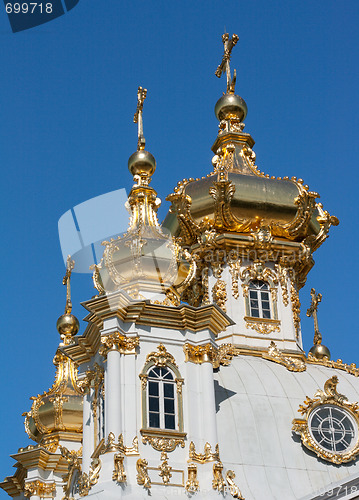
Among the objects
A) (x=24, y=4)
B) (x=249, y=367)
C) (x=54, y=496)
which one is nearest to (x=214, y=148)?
(x=249, y=367)

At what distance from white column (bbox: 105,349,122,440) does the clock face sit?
15.5ft

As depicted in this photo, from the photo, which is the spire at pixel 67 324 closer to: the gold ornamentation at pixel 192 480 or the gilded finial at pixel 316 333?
the gilded finial at pixel 316 333

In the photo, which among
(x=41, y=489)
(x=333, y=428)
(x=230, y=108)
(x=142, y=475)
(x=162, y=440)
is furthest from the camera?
(x=230, y=108)

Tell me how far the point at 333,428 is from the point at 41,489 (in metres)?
9.31

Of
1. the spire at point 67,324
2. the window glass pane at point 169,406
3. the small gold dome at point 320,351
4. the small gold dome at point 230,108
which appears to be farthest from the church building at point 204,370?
the small gold dome at point 320,351

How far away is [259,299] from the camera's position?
94.2 ft

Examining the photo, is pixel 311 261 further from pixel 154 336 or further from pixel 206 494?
pixel 206 494

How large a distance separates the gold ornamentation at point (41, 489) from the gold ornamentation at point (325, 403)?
865 centimetres

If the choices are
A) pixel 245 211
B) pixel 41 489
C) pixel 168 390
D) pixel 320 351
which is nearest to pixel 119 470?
pixel 168 390

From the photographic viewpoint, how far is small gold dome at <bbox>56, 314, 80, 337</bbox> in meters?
33.8

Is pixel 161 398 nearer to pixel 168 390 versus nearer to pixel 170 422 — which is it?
pixel 168 390

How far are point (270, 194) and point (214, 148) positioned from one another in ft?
11.3

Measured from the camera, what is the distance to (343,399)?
2462cm

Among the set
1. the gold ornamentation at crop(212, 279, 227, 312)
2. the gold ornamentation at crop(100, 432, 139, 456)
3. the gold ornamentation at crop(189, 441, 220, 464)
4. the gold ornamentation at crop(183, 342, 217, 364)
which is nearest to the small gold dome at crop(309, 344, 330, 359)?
the gold ornamentation at crop(212, 279, 227, 312)
